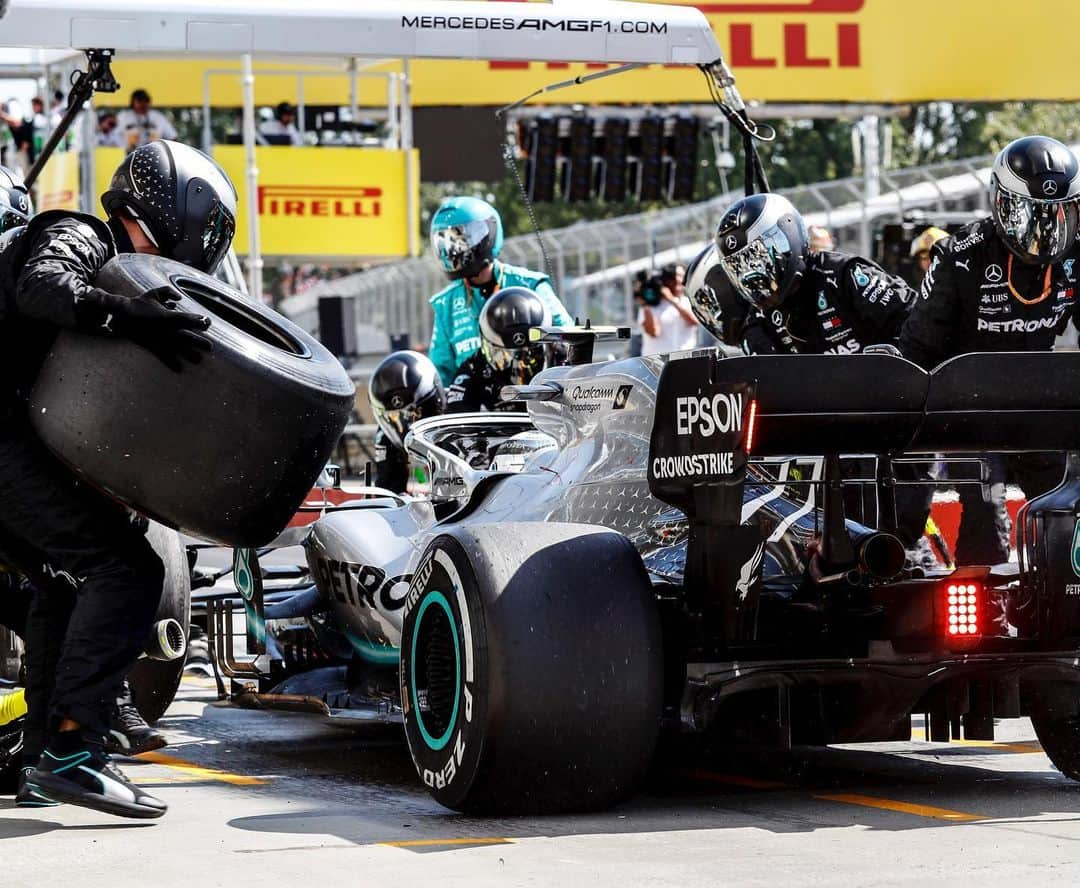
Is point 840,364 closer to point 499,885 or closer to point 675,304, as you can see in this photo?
point 499,885

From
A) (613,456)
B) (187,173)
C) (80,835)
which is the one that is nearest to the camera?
(80,835)

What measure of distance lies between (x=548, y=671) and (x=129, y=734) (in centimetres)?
173

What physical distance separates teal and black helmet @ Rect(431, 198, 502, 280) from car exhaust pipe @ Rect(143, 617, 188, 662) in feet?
11.4

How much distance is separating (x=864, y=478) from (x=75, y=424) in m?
2.29

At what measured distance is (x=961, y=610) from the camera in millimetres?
5547

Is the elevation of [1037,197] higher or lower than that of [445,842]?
higher

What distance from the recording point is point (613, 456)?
247 inches

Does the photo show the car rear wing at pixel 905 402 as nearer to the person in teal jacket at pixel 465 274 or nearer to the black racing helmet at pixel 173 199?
the black racing helmet at pixel 173 199

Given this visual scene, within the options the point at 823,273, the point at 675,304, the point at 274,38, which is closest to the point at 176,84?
the point at 675,304

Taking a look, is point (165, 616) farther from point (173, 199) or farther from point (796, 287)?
point (796, 287)

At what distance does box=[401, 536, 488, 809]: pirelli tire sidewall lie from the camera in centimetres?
522

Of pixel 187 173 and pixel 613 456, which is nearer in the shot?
pixel 187 173

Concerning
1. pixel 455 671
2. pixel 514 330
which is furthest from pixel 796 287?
pixel 455 671

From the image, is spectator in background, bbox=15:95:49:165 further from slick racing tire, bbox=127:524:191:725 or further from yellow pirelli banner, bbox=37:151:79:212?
slick racing tire, bbox=127:524:191:725
